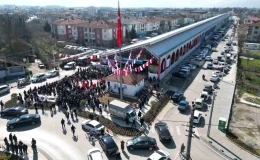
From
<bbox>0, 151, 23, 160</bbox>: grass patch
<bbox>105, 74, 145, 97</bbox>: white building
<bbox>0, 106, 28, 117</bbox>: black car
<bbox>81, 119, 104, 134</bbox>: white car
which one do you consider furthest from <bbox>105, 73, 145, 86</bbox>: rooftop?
<bbox>0, 151, 23, 160</bbox>: grass patch

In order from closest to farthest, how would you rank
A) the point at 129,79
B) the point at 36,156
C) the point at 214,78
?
the point at 36,156, the point at 129,79, the point at 214,78

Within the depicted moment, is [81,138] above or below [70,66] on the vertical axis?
below

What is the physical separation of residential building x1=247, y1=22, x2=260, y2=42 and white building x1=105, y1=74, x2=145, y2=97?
66514mm

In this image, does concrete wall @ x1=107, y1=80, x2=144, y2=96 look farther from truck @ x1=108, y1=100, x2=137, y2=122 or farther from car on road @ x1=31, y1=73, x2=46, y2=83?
car on road @ x1=31, y1=73, x2=46, y2=83

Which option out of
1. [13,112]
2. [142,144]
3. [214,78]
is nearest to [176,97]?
[142,144]

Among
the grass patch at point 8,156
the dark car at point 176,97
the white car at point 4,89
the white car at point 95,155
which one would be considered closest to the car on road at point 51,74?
the white car at point 4,89

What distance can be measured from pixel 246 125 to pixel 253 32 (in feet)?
220

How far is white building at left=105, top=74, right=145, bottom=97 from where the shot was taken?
3166 centimetres

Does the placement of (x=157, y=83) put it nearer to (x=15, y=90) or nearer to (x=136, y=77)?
(x=136, y=77)

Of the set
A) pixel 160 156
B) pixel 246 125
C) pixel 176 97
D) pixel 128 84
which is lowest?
pixel 246 125

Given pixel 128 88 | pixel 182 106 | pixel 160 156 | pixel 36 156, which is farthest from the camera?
pixel 128 88

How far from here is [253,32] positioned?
8112 centimetres

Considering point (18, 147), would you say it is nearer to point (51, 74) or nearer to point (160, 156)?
point (160, 156)

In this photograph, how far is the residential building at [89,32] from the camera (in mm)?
67500
